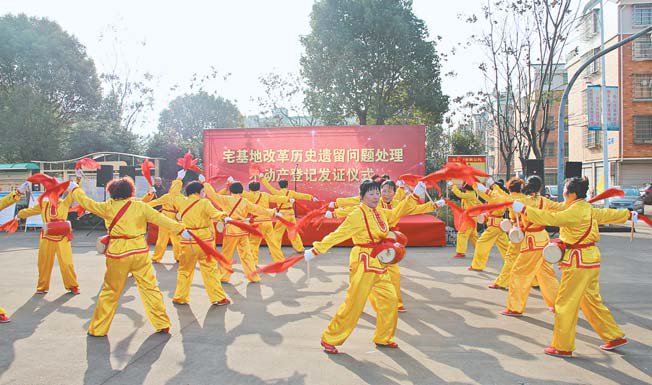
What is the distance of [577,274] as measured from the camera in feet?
14.1

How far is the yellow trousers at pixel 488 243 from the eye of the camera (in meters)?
8.19

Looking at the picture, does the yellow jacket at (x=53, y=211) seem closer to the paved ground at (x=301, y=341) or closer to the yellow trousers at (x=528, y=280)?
the paved ground at (x=301, y=341)

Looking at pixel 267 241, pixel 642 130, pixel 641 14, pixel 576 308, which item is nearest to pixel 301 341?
pixel 576 308

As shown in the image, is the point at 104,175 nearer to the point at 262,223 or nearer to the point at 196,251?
the point at 262,223

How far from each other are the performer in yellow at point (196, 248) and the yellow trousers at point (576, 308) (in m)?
3.96

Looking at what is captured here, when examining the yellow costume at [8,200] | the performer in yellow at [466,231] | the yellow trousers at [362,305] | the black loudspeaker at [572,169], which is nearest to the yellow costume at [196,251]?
the yellow costume at [8,200]

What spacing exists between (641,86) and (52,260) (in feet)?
96.2

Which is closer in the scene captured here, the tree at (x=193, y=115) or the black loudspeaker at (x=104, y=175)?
the black loudspeaker at (x=104, y=175)

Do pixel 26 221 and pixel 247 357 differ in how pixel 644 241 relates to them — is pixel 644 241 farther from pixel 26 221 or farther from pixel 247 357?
pixel 26 221

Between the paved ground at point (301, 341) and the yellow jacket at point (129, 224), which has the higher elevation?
the yellow jacket at point (129, 224)

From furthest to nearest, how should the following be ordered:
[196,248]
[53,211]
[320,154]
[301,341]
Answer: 1. [320,154]
2. [53,211]
3. [196,248]
4. [301,341]

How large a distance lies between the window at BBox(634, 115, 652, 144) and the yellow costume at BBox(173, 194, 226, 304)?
2762 cm

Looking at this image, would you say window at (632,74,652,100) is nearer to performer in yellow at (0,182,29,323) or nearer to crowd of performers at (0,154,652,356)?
crowd of performers at (0,154,652,356)

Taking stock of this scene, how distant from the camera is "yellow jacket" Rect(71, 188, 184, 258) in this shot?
4.81 metres
